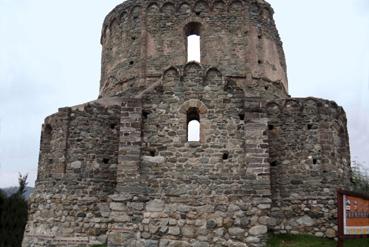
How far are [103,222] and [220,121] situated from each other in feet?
15.7

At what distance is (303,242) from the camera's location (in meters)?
12.5

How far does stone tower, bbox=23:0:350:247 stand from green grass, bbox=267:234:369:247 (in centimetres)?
32

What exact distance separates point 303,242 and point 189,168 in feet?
12.8

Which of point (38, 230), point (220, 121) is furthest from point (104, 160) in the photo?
point (220, 121)

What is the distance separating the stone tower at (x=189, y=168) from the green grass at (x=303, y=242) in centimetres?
32

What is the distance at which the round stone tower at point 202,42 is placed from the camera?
17703mm

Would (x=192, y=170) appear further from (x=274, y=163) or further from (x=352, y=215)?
(x=352, y=215)

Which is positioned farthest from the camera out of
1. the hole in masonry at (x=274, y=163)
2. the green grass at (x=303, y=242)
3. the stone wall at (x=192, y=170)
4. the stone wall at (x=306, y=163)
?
the hole in masonry at (x=274, y=163)

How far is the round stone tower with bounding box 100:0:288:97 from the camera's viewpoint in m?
17.7

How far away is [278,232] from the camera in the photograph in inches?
517

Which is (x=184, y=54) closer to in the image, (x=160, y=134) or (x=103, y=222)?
(x=160, y=134)

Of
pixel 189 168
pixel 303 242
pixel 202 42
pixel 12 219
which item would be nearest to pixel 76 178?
pixel 189 168

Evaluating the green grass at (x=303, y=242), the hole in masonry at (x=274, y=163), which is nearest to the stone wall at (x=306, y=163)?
the hole in masonry at (x=274, y=163)

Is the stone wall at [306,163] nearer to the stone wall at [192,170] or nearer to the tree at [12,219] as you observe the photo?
the stone wall at [192,170]
